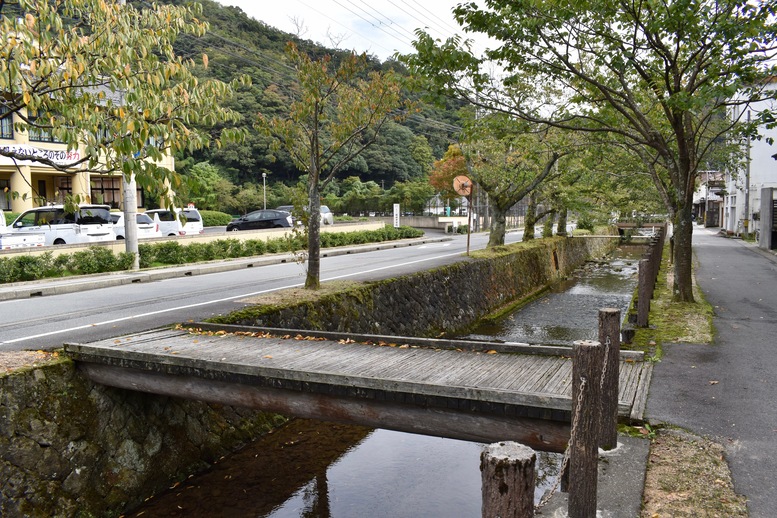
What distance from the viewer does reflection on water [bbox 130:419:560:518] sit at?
21.7 feet

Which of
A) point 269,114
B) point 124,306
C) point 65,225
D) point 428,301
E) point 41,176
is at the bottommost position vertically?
point 428,301

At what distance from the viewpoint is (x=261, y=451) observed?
8.06 m

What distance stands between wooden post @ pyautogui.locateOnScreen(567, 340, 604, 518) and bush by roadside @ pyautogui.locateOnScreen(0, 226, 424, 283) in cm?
856

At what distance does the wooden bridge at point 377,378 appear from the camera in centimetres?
505

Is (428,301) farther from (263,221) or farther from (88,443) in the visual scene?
(263,221)

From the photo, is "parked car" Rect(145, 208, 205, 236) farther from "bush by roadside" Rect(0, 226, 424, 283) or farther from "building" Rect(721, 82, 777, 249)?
"building" Rect(721, 82, 777, 249)

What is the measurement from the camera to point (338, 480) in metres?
7.34

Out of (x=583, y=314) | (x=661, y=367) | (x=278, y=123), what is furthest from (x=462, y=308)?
(x=661, y=367)

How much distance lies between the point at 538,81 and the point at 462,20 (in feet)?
33.2

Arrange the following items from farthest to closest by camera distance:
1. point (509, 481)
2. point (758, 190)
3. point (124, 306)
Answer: point (758, 190)
point (124, 306)
point (509, 481)

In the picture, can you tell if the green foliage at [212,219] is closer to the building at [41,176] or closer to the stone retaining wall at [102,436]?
the building at [41,176]

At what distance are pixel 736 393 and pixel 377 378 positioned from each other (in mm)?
4128

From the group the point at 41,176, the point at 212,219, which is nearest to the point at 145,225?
the point at 41,176

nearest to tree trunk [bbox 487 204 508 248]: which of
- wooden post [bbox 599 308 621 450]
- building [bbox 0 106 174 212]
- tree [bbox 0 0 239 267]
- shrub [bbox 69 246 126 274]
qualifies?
shrub [bbox 69 246 126 274]
